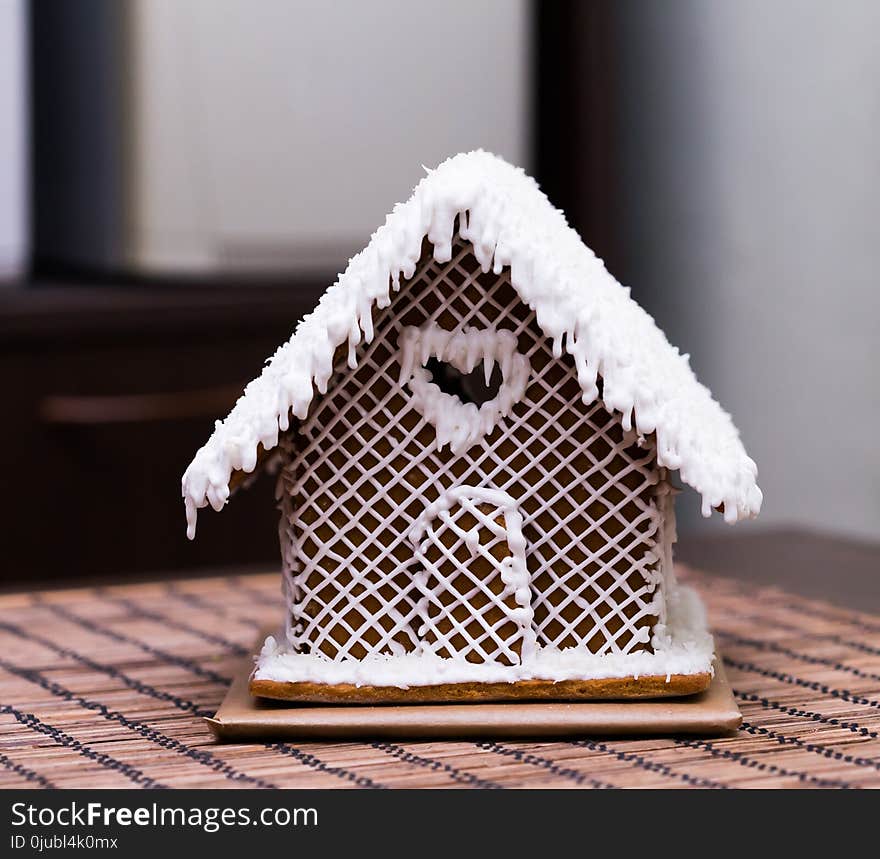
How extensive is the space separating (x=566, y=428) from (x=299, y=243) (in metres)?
1.26

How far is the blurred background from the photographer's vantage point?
1871mm

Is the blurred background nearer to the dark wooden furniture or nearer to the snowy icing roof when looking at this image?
the dark wooden furniture

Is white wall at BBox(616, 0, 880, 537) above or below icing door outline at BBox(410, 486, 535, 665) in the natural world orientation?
above

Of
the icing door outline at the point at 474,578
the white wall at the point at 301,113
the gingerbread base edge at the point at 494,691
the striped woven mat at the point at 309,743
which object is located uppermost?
the white wall at the point at 301,113

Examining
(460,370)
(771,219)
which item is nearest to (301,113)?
(771,219)

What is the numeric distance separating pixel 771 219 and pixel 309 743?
139cm

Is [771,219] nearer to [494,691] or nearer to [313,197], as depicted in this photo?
[313,197]

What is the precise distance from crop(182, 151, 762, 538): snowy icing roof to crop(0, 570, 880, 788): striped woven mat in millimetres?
128

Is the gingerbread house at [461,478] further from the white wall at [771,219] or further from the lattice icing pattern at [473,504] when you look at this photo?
the white wall at [771,219]

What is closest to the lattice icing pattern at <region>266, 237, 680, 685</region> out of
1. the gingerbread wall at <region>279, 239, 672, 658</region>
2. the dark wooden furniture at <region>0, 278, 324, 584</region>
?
the gingerbread wall at <region>279, 239, 672, 658</region>

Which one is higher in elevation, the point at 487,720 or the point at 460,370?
the point at 460,370

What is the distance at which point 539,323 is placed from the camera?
818mm

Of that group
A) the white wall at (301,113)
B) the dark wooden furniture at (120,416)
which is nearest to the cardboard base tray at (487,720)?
the dark wooden furniture at (120,416)

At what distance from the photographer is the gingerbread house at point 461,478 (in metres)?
0.82
